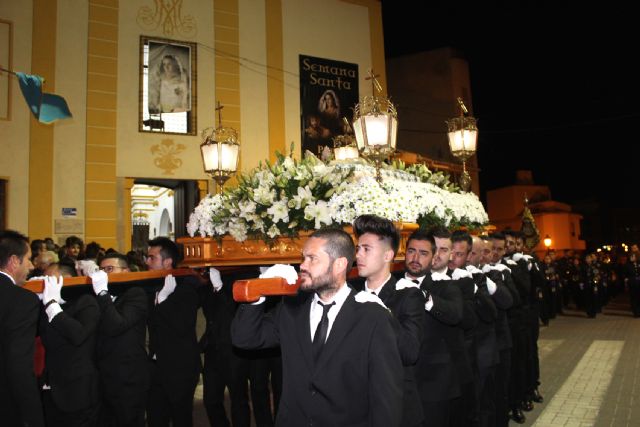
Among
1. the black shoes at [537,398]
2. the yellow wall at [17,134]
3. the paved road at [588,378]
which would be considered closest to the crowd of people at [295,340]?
the black shoes at [537,398]

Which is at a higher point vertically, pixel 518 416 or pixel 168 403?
pixel 168 403

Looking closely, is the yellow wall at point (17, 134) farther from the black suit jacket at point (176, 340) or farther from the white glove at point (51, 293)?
the white glove at point (51, 293)

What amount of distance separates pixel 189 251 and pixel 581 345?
9.14 meters

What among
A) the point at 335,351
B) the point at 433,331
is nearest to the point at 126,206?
the point at 433,331

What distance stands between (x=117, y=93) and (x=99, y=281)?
9.98m

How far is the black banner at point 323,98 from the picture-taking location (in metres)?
15.4

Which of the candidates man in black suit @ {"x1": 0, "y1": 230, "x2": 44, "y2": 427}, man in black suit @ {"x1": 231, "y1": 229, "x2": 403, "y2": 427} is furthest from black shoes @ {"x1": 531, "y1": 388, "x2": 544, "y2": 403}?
man in black suit @ {"x1": 0, "y1": 230, "x2": 44, "y2": 427}

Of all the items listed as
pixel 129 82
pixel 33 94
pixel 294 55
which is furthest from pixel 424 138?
pixel 33 94

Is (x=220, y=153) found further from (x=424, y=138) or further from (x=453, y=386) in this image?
(x=424, y=138)

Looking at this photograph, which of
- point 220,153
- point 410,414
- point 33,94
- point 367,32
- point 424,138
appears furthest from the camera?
point 424,138

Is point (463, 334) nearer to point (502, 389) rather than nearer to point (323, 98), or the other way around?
point (502, 389)

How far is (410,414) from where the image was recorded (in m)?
2.94

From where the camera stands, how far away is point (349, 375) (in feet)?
8.05

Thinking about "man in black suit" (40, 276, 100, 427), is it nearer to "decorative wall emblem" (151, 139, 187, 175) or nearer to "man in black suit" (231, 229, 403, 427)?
"man in black suit" (231, 229, 403, 427)
